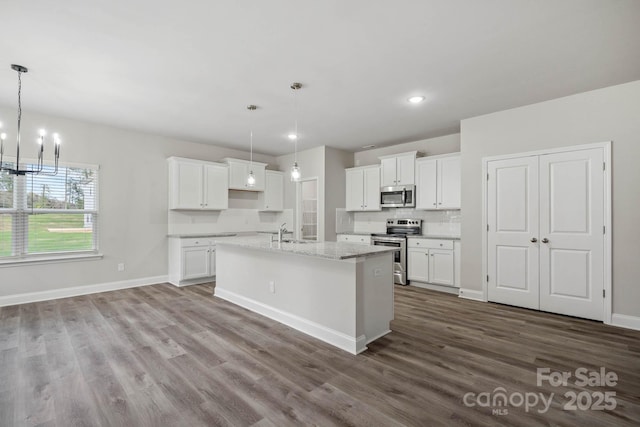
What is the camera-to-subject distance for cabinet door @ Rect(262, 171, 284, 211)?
22.2ft

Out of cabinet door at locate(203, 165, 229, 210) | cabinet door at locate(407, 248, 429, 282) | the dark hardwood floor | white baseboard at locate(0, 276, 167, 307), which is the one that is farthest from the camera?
cabinet door at locate(203, 165, 229, 210)

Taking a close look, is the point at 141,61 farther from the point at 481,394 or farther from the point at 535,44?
the point at 481,394

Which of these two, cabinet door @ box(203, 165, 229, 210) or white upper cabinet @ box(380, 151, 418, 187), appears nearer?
white upper cabinet @ box(380, 151, 418, 187)

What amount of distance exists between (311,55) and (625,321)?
439 cm

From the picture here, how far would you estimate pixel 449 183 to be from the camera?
5023 millimetres

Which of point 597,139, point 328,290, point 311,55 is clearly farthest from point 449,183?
point 311,55

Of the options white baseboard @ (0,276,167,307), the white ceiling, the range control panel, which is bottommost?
white baseboard @ (0,276,167,307)

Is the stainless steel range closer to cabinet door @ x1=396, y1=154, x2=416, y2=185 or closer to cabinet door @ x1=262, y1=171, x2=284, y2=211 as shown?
cabinet door @ x1=396, y1=154, x2=416, y2=185

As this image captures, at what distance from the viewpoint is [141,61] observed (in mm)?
2836

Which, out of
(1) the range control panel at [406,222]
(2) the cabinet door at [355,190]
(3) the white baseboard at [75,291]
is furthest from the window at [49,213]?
(1) the range control panel at [406,222]

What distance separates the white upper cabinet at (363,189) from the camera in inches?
238

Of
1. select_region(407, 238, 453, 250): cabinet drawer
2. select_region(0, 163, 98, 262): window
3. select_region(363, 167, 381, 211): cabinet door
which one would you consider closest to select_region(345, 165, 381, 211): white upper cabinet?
select_region(363, 167, 381, 211): cabinet door

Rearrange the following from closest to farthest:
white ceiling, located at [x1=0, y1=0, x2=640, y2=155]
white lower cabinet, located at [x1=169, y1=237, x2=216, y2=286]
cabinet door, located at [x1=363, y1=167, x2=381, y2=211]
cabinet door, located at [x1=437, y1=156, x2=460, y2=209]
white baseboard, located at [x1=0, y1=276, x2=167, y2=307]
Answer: white ceiling, located at [x1=0, y1=0, x2=640, y2=155]
white baseboard, located at [x1=0, y1=276, x2=167, y2=307]
cabinet door, located at [x1=437, y1=156, x2=460, y2=209]
white lower cabinet, located at [x1=169, y1=237, x2=216, y2=286]
cabinet door, located at [x1=363, y1=167, x2=381, y2=211]

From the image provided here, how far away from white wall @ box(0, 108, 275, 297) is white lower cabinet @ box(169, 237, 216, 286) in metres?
0.28
